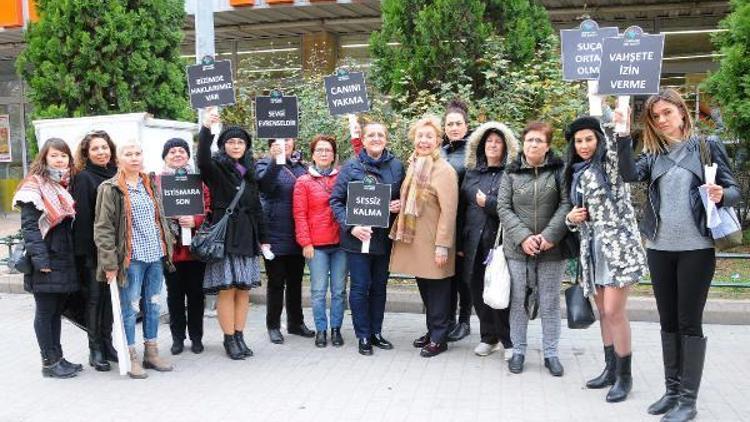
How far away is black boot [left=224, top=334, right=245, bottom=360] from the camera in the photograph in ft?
20.4

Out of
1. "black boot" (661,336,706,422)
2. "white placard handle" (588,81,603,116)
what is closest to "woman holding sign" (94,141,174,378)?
"white placard handle" (588,81,603,116)

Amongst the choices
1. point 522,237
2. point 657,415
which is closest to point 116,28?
point 522,237

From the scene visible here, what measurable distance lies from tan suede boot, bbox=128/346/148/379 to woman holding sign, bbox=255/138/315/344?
4.47ft

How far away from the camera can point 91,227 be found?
18.7 feet

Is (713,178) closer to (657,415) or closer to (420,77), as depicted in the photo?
(657,415)

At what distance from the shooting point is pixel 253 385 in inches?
216

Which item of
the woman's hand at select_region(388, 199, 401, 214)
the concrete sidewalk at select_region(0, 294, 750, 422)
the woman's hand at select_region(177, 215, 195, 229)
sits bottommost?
the concrete sidewalk at select_region(0, 294, 750, 422)

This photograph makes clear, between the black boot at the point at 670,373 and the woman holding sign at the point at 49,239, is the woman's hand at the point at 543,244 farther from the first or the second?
the woman holding sign at the point at 49,239

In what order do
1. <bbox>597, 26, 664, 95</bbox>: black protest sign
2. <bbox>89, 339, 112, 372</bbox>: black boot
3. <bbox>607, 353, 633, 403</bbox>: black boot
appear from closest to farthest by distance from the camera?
<bbox>597, 26, 664, 95</bbox>: black protest sign
<bbox>607, 353, 633, 403</bbox>: black boot
<bbox>89, 339, 112, 372</bbox>: black boot

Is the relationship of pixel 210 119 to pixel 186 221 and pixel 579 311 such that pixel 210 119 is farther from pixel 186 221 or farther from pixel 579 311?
pixel 579 311

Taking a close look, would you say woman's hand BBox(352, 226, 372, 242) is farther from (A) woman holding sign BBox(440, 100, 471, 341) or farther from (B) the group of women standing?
(A) woman holding sign BBox(440, 100, 471, 341)

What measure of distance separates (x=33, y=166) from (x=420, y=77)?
17.6 ft

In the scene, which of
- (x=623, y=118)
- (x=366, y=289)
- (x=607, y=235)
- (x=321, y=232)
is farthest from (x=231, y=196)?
(x=623, y=118)

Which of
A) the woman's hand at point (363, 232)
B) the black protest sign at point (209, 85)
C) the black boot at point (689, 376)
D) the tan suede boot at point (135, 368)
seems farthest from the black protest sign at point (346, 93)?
the black boot at point (689, 376)
